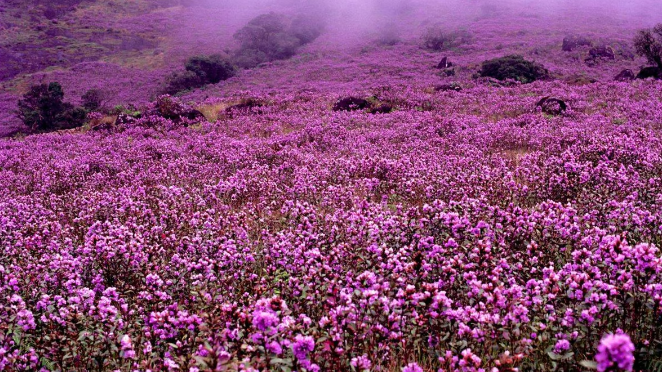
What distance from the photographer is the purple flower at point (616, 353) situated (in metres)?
1.69

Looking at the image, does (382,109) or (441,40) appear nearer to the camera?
(382,109)

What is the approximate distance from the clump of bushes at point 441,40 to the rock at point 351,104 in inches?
1192

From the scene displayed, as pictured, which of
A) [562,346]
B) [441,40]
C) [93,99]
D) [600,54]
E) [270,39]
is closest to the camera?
[562,346]

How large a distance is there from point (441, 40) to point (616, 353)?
172ft

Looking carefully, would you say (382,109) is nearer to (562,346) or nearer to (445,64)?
(562,346)

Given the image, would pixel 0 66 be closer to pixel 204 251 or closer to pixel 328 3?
pixel 328 3

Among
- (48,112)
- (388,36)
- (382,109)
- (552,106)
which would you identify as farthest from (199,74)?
(552,106)

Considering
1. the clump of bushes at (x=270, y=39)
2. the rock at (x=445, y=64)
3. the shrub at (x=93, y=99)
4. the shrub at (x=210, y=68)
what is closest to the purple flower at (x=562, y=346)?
the shrub at (x=93, y=99)

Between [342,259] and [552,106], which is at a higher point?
[342,259]

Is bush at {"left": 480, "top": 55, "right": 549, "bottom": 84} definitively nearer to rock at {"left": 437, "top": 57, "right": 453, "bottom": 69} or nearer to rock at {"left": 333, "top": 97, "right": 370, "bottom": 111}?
rock at {"left": 437, "top": 57, "right": 453, "bottom": 69}

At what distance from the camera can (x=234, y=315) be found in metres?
2.88

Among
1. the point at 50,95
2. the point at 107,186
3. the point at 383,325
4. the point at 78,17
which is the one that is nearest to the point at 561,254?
the point at 383,325

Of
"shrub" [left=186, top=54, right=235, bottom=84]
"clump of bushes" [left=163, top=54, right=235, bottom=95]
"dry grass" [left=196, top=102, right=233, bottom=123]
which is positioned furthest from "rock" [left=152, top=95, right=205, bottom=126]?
"shrub" [left=186, top=54, right=235, bottom=84]

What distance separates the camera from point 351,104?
2208 cm
